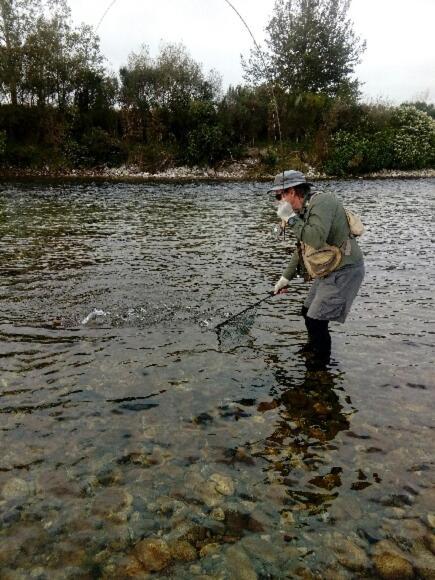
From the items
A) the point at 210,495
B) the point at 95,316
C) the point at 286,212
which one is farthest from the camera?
the point at 95,316

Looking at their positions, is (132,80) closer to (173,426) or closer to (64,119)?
(64,119)

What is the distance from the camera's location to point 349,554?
12.0ft

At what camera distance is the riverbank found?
3969 cm

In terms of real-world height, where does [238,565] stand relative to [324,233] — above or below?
below

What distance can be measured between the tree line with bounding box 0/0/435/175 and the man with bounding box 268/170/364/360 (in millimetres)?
38079

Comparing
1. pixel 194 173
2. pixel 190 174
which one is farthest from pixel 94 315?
pixel 194 173

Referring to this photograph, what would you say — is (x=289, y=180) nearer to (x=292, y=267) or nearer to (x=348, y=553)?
(x=292, y=267)

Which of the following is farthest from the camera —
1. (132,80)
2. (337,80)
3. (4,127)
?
(337,80)

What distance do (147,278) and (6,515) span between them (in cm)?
739

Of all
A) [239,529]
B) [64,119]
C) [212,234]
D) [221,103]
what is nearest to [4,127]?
[64,119]

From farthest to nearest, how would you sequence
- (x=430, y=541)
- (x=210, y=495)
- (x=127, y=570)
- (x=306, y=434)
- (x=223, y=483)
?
(x=306, y=434) < (x=223, y=483) < (x=210, y=495) < (x=430, y=541) < (x=127, y=570)

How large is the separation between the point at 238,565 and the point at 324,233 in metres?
3.80

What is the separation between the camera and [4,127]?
139 ft

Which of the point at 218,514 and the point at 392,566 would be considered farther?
the point at 218,514
